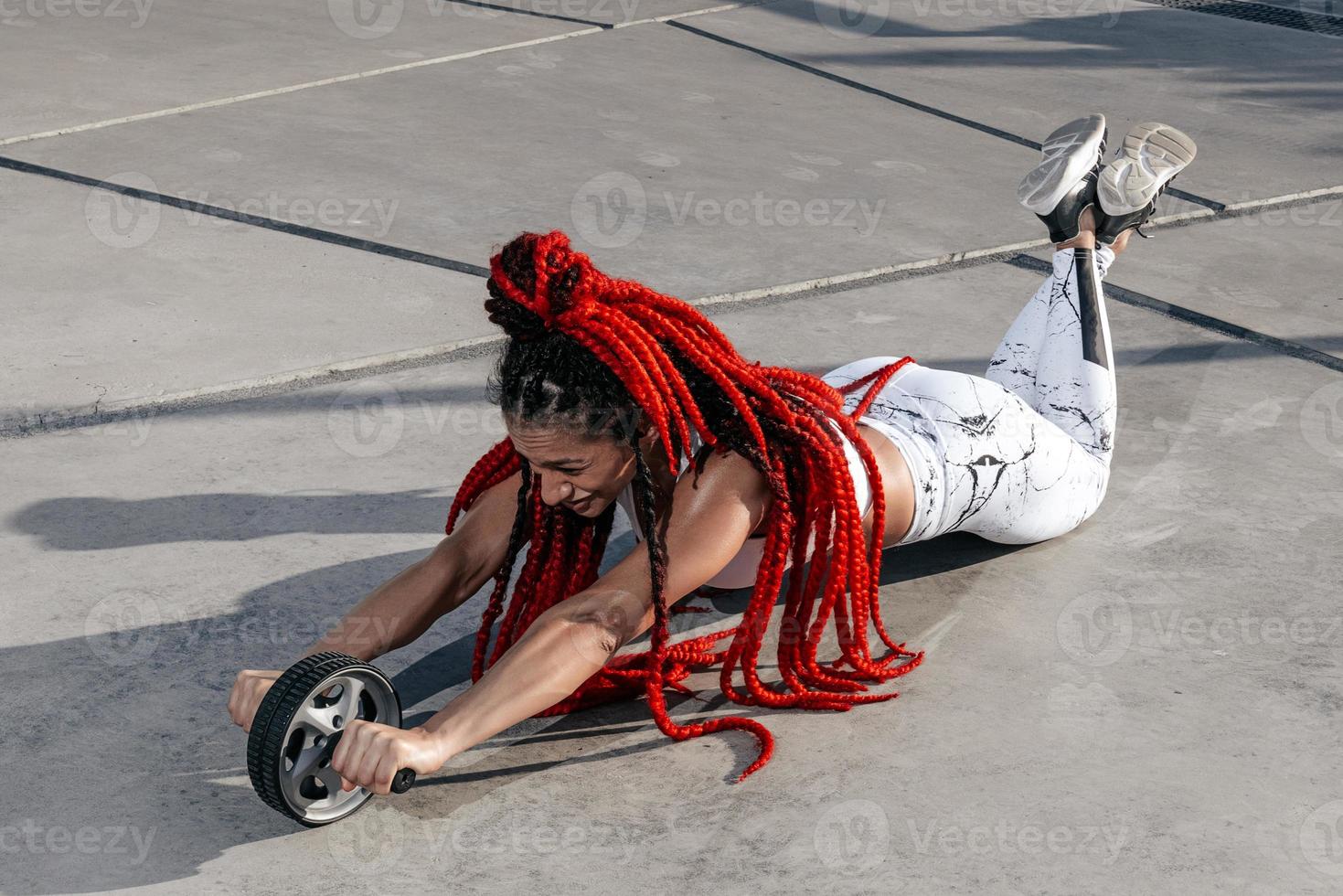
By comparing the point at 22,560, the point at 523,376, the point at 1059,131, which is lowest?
the point at 22,560

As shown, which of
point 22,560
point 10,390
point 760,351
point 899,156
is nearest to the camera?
point 22,560

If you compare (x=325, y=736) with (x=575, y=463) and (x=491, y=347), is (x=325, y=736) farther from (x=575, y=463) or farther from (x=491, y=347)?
(x=491, y=347)

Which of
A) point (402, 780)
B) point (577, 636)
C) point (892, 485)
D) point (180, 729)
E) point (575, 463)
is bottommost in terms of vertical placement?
point (180, 729)

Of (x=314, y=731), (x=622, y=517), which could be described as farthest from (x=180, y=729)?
(x=622, y=517)

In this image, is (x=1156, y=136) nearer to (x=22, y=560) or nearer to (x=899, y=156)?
(x=899, y=156)

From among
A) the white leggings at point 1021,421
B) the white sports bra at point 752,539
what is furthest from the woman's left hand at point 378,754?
the white leggings at point 1021,421

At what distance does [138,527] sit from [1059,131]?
214 cm

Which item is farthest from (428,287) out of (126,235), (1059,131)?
(1059,131)

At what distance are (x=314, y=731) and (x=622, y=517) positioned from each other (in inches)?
46.4

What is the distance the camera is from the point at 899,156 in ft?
18.7

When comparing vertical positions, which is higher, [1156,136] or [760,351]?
[1156,136]

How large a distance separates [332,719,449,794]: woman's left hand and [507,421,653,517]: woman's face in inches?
17.6

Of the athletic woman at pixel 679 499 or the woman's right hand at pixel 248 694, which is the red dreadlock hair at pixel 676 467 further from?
the woman's right hand at pixel 248 694

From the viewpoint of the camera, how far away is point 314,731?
2.24 meters
